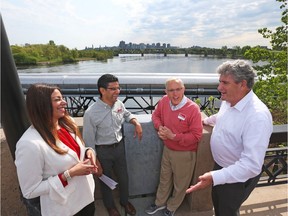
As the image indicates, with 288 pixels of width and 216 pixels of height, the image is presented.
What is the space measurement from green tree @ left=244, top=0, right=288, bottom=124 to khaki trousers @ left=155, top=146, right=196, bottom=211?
12.3 feet

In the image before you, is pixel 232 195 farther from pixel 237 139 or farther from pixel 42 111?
pixel 42 111

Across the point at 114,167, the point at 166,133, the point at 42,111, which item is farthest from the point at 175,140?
the point at 42,111

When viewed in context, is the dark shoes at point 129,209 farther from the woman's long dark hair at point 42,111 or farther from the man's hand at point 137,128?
the woman's long dark hair at point 42,111

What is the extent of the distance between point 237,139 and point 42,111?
1.68 m

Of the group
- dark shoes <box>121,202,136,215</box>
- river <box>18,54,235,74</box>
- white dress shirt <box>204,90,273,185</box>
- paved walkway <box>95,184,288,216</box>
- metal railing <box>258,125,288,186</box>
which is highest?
white dress shirt <box>204,90,273,185</box>

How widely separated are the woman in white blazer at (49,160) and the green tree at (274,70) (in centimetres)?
507

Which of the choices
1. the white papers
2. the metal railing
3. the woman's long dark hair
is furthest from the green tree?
the woman's long dark hair

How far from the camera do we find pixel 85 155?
2.07m

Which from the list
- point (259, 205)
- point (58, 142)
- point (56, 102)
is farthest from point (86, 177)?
point (259, 205)

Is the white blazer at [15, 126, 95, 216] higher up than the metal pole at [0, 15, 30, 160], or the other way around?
the metal pole at [0, 15, 30, 160]

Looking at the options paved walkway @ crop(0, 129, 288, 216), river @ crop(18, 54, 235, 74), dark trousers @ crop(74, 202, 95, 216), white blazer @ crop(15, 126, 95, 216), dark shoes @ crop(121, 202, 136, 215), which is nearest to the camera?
white blazer @ crop(15, 126, 95, 216)

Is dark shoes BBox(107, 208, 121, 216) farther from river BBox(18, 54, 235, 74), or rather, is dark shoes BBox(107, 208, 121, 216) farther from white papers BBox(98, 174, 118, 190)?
river BBox(18, 54, 235, 74)

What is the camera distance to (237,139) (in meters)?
1.80

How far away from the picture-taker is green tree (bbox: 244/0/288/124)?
505cm
